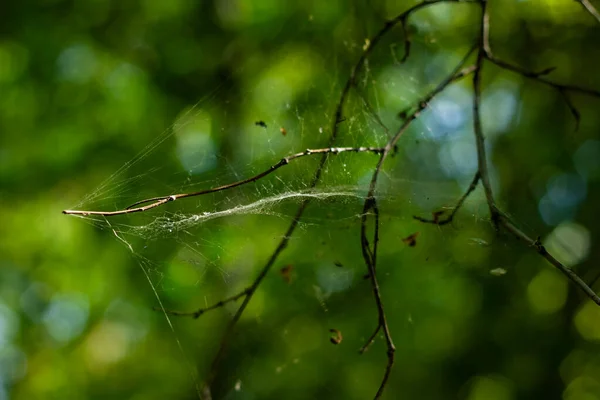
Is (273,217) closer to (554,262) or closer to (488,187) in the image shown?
(488,187)

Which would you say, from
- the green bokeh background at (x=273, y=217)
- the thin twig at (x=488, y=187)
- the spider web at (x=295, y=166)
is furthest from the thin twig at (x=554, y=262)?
the green bokeh background at (x=273, y=217)

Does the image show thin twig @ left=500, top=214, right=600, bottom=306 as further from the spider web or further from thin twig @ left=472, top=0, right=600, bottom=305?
the spider web

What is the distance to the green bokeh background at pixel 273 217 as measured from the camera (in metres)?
4.87

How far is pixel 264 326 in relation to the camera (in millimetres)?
5141

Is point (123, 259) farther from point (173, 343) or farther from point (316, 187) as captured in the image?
point (316, 187)

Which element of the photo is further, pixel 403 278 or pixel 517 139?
pixel 517 139

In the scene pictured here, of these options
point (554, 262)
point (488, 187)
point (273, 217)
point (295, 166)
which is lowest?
point (273, 217)

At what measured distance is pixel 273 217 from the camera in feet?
14.6

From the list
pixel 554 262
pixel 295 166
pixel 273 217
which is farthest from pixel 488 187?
pixel 273 217

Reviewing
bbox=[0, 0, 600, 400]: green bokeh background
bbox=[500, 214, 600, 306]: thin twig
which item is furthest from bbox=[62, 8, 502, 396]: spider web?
bbox=[500, 214, 600, 306]: thin twig

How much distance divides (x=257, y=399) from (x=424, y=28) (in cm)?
375

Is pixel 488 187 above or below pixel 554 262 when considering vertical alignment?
below

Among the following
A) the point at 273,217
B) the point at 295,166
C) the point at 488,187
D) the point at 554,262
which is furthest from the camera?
the point at 273,217

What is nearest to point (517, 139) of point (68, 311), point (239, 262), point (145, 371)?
point (239, 262)
